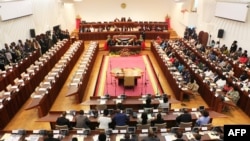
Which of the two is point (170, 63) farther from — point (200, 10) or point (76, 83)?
point (200, 10)

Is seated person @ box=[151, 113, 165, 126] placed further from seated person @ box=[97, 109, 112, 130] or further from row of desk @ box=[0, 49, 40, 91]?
row of desk @ box=[0, 49, 40, 91]

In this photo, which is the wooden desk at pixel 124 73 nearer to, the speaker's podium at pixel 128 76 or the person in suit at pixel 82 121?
the speaker's podium at pixel 128 76

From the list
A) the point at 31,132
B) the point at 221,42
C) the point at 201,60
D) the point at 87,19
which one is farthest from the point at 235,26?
the point at 87,19

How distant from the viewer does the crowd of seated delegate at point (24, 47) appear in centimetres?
1242

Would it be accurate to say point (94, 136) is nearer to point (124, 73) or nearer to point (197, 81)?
point (124, 73)

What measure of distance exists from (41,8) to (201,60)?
1294 centimetres

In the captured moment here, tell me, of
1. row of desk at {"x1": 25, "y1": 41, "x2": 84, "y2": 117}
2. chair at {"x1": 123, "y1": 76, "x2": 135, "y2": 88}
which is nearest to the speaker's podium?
chair at {"x1": 123, "y1": 76, "x2": 135, "y2": 88}

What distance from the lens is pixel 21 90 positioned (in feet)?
33.6

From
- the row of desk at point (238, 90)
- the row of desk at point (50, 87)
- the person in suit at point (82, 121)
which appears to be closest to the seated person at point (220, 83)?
the row of desk at point (238, 90)

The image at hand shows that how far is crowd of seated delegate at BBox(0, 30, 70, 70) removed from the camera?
40.8ft

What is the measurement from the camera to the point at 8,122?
30.0ft

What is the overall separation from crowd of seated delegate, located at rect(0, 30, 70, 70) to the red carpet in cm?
443

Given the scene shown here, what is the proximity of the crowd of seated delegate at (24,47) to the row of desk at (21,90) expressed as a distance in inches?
46.7

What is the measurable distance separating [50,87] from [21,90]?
50.1 inches
